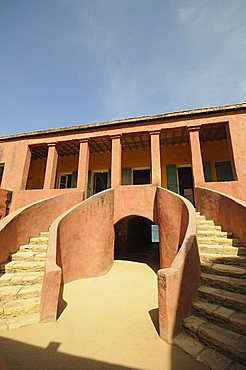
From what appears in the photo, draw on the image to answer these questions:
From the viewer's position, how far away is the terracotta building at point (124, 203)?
11.6 feet

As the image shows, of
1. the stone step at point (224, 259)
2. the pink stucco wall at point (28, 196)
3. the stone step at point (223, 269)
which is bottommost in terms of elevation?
the stone step at point (223, 269)

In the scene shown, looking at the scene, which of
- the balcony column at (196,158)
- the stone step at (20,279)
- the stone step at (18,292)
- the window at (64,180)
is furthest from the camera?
the window at (64,180)

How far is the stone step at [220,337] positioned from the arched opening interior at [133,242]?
491 centimetres

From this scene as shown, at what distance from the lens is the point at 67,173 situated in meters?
12.8

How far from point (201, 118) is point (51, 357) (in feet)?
30.5

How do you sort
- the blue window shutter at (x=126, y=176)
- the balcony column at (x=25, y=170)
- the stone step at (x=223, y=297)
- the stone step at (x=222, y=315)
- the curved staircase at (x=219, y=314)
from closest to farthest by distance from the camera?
the curved staircase at (x=219, y=314) < the stone step at (x=222, y=315) < the stone step at (x=223, y=297) < the balcony column at (x=25, y=170) < the blue window shutter at (x=126, y=176)

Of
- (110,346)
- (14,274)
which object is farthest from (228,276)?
(14,274)

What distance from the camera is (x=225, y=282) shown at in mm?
3531

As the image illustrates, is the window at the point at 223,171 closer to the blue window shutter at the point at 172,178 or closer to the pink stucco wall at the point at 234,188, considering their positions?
the blue window shutter at the point at 172,178

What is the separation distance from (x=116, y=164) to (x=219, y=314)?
691 centimetres

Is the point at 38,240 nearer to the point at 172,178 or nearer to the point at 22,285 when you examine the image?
the point at 22,285

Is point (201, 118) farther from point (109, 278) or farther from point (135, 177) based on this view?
point (109, 278)

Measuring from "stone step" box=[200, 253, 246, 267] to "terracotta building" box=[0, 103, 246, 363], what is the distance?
0.10m

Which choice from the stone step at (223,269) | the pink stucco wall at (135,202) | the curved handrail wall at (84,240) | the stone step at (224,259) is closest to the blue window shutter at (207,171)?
the pink stucco wall at (135,202)
